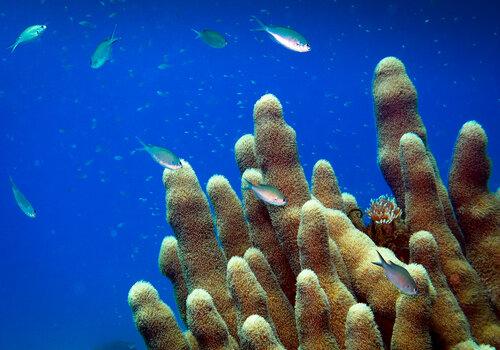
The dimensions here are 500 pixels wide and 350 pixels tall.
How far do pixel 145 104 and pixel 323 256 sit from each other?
103ft

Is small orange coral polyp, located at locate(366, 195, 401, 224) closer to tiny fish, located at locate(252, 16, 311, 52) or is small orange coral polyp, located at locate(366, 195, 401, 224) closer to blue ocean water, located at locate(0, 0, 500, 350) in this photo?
tiny fish, located at locate(252, 16, 311, 52)

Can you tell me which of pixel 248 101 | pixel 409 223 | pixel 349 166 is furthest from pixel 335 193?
pixel 349 166

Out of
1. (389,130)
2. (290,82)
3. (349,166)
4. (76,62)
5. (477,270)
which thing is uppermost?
(389,130)

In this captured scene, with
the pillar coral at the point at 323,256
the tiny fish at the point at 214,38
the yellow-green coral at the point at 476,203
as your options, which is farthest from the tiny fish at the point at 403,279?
the tiny fish at the point at 214,38

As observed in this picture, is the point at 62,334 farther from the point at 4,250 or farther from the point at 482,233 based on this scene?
the point at 4,250

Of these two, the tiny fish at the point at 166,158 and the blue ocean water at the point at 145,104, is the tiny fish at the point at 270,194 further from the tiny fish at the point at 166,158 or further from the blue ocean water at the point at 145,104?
the blue ocean water at the point at 145,104

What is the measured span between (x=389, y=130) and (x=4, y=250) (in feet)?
318

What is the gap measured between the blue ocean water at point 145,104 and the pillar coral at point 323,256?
1705 centimetres

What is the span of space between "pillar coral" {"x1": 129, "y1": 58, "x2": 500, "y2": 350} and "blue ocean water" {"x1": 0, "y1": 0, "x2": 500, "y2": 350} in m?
17.0

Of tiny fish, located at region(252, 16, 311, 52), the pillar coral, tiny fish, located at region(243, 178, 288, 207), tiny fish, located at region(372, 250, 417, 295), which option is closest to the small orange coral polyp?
the pillar coral

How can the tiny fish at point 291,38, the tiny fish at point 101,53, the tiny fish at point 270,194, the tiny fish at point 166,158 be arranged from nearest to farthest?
the tiny fish at point 270,194 → the tiny fish at point 166,158 → the tiny fish at point 291,38 → the tiny fish at point 101,53

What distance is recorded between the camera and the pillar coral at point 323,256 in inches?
103

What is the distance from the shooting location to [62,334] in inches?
1430

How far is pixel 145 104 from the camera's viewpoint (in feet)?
108
